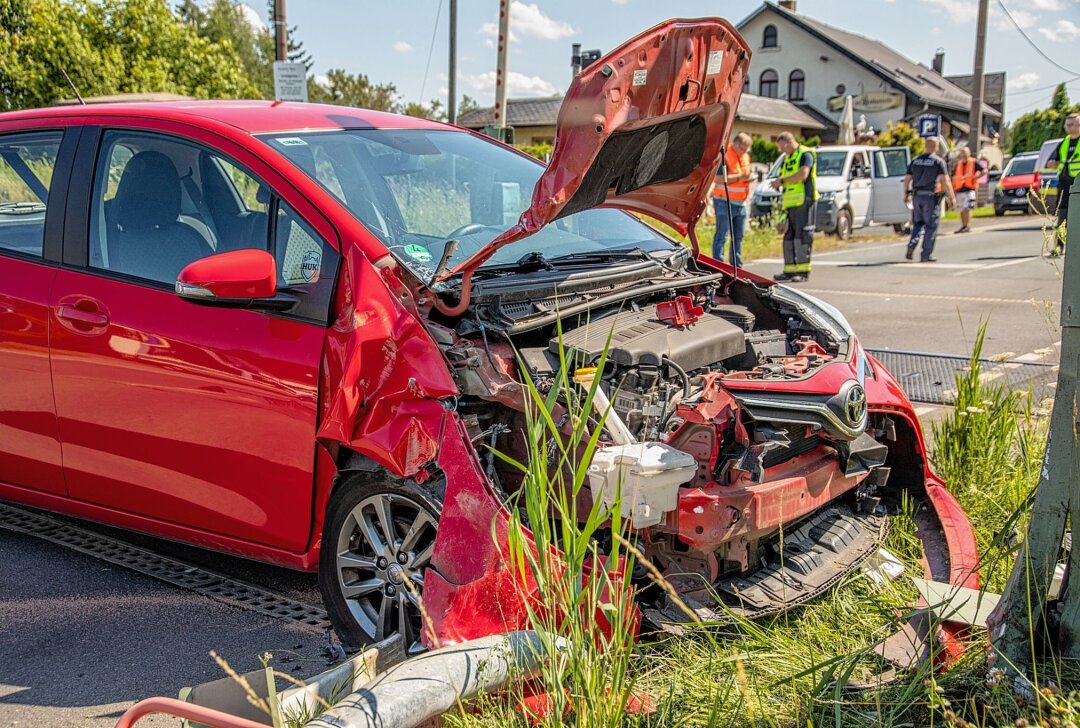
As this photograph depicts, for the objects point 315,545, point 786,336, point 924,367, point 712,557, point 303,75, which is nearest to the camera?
point 712,557

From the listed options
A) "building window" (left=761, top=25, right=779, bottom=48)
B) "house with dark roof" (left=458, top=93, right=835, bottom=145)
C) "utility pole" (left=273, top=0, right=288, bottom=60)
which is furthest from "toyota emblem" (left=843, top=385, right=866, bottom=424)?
"building window" (left=761, top=25, right=779, bottom=48)

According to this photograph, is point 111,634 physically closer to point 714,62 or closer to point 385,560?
point 385,560

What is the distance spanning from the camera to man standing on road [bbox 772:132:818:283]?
12.6 meters

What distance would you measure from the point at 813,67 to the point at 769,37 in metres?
3.59

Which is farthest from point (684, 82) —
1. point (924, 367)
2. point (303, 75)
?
point (303, 75)

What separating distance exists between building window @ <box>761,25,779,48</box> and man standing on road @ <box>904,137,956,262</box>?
149ft

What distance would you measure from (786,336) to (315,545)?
214 cm

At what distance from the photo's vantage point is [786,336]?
13.4 feet

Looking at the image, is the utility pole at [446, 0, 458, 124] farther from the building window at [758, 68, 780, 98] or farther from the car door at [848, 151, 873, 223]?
the building window at [758, 68, 780, 98]

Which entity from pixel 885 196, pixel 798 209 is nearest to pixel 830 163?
pixel 885 196

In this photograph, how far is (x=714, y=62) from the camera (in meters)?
3.54

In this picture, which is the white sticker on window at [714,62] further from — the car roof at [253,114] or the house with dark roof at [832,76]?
the house with dark roof at [832,76]

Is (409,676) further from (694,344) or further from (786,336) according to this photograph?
(786,336)

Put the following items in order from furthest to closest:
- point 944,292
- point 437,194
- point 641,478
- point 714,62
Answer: point 944,292 < point 437,194 < point 714,62 < point 641,478
